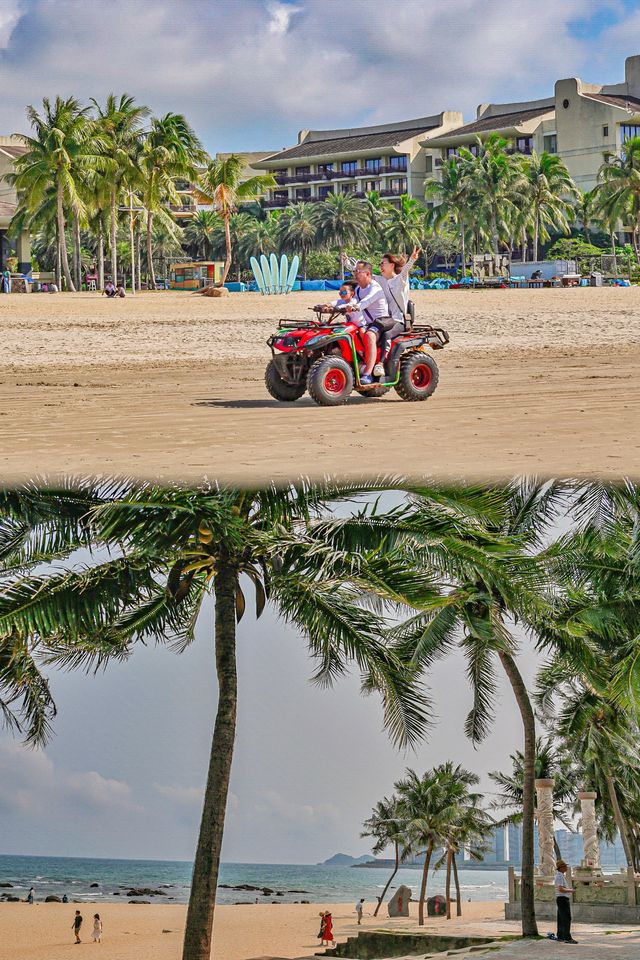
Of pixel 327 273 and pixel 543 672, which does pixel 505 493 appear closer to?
pixel 543 672

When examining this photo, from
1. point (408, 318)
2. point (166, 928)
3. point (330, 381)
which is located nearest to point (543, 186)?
point (166, 928)

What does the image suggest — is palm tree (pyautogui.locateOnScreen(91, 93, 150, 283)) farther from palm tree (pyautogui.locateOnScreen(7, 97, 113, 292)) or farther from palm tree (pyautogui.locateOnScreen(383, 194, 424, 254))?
palm tree (pyautogui.locateOnScreen(383, 194, 424, 254))

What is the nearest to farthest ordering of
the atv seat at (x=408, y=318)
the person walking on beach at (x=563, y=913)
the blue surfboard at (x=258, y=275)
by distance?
the atv seat at (x=408, y=318)
the person walking on beach at (x=563, y=913)
the blue surfboard at (x=258, y=275)

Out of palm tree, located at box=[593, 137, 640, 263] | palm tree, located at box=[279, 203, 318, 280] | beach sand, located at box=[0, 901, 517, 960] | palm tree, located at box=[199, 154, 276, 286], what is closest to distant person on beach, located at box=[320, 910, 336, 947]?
beach sand, located at box=[0, 901, 517, 960]

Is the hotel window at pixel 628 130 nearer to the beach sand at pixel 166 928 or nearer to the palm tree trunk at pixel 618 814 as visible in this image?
the beach sand at pixel 166 928

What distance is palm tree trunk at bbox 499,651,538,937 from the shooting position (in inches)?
776

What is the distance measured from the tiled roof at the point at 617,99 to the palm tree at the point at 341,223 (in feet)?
73.0

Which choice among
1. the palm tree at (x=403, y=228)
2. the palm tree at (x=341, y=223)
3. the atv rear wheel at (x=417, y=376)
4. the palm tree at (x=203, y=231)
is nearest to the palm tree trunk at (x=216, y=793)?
the atv rear wheel at (x=417, y=376)

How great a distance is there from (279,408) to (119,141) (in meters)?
51.3

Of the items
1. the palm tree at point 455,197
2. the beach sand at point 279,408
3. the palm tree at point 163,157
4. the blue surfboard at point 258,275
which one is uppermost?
the palm tree at point 455,197

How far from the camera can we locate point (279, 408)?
16.9m

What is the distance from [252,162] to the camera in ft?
416

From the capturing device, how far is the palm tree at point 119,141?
63.3m

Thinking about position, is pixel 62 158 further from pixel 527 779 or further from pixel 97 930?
pixel 527 779
